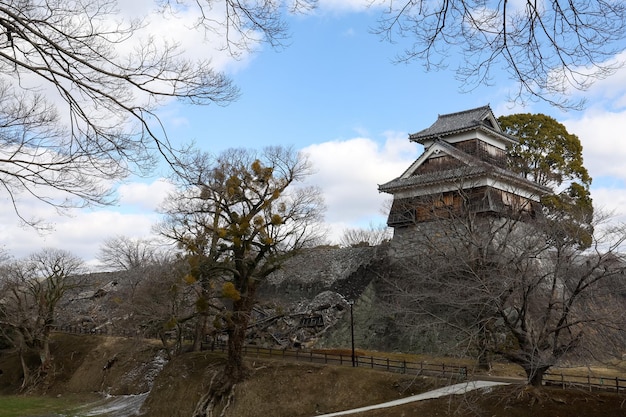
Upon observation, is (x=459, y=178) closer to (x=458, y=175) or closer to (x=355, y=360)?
(x=458, y=175)

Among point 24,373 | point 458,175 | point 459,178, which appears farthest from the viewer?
point 24,373

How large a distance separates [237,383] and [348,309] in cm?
828

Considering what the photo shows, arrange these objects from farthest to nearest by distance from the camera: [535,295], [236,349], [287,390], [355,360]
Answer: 1. [355,360]
2. [236,349]
3. [287,390]
4. [535,295]

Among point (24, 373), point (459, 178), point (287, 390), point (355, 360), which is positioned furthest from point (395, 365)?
point (24, 373)

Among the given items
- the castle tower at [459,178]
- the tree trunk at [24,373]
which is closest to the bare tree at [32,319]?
the tree trunk at [24,373]

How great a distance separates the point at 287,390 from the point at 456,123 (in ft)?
55.8

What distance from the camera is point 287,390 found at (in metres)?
20.2

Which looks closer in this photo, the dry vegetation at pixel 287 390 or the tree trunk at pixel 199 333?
the dry vegetation at pixel 287 390

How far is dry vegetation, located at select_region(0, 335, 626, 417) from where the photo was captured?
47.1 feet

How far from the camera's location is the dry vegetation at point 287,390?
47.1ft

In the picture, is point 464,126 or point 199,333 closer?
point 199,333

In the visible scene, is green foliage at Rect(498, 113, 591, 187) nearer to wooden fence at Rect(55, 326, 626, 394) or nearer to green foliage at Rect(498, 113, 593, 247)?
green foliage at Rect(498, 113, 593, 247)

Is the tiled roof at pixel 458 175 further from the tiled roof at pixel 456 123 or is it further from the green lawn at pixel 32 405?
the green lawn at pixel 32 405

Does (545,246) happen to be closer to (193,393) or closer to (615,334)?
(615,334)
